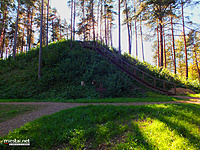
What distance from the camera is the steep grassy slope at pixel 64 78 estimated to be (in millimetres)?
11430

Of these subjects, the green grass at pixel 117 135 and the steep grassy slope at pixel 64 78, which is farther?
the steep grassy slope at pixel 64 78

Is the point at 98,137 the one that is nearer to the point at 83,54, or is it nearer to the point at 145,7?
the point at 83,54

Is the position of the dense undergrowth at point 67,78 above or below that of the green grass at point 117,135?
above

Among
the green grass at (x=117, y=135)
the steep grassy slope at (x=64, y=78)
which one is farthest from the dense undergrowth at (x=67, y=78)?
the green grass at (x=117, y=135)

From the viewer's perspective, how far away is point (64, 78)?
13.9m

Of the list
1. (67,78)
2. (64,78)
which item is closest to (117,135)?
(67,78)

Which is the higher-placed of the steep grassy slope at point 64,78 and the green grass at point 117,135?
the steep grassy slope at point 64,78

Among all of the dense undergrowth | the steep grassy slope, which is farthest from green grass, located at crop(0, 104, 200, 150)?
the steep grassy slope

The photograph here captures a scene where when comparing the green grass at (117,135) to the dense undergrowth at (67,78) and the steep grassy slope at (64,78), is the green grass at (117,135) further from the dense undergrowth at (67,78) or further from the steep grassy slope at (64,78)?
the steep grassy slope at (64,78)

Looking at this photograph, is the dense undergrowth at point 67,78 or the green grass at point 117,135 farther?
the dense undergrowth at point 67,78

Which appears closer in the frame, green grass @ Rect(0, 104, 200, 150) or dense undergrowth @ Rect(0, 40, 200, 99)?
green grass @ Rect(0, 104, 200, 150)

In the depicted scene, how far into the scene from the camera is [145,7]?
15.4 m

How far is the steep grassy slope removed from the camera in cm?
1143

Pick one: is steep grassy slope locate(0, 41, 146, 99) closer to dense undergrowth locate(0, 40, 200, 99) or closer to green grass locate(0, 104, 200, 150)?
dense undergrowth locate(0, 40, 200, 99)
